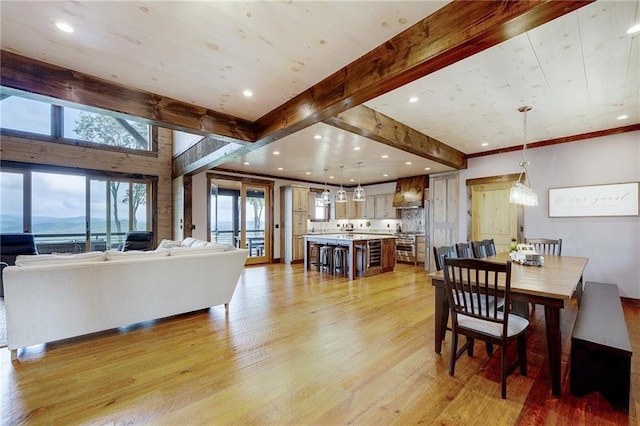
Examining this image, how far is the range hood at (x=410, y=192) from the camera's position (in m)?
7.44

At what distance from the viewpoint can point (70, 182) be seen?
19.0 feet

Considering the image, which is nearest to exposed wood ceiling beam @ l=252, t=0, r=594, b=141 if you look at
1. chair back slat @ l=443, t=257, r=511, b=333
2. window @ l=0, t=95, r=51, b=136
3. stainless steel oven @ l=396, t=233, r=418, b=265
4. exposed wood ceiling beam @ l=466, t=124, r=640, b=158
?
chair back slat @ l=443, t=257, r=511, b=333

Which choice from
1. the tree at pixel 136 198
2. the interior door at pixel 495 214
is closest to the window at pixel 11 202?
the tree at pixel 136 198

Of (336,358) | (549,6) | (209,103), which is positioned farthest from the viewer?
(209,103)

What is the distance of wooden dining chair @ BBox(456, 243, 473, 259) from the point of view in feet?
10.6

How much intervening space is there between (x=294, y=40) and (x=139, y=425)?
2.74 metres

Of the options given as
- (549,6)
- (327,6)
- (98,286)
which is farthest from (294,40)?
(98,286)

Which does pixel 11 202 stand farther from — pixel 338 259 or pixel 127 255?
pixel 338 259

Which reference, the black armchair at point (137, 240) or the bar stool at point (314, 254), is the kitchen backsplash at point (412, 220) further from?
the black armchair at point (137, 240)

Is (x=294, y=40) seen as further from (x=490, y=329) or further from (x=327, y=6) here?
(x=490, y=329)

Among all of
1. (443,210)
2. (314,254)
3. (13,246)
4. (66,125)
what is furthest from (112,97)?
(443,210)

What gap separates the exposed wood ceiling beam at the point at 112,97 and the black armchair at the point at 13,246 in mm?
3734

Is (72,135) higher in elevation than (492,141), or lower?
higher

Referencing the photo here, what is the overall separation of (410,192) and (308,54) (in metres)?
6.07
